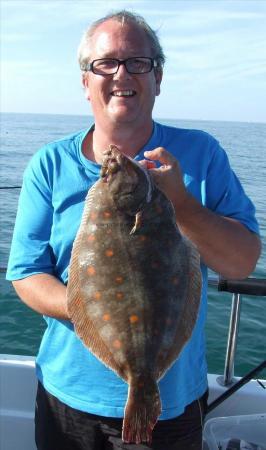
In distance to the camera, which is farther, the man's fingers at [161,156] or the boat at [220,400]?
the boat at [220,400]

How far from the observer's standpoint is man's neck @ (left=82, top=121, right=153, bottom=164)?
8.79 ft

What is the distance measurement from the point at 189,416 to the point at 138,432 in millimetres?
628

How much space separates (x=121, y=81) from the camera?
98.5 inches

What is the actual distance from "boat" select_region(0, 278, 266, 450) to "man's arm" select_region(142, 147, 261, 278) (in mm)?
671

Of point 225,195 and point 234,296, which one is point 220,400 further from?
point 225,195

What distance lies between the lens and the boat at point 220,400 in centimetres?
339

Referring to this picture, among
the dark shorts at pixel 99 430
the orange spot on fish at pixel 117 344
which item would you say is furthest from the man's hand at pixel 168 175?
the dark shorts at pixel 99 430

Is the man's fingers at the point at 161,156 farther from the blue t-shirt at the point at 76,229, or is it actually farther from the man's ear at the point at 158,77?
the man's ear at the point at 158,77

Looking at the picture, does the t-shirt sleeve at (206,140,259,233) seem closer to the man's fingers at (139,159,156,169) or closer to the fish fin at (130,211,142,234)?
the man's fingers at (139,159,156,169)

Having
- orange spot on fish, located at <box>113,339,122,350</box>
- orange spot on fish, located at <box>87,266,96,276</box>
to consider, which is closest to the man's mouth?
orange spot on fish, located at <box>87,266,96,276</box>

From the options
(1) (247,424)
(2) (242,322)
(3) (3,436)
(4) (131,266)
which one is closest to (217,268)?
(4) (131,266)

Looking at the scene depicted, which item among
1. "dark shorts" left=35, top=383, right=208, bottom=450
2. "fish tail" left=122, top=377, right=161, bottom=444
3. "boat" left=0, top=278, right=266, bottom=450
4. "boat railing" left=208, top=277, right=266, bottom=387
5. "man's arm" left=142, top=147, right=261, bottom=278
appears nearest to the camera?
"fish tail" left=122, top=377, right=161, bottom=444

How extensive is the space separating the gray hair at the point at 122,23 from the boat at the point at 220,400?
142 cm

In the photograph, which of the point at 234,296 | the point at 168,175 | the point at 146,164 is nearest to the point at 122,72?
the point at 146,164
